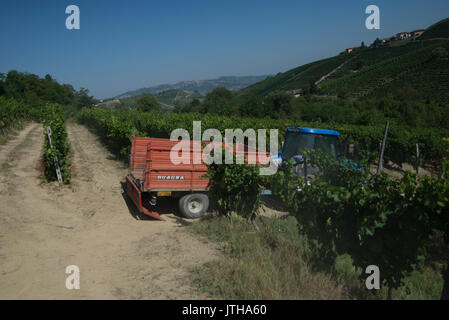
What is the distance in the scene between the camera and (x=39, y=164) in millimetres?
12156

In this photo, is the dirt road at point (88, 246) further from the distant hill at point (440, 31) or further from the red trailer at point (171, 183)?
the distant hill at point (440, 31)

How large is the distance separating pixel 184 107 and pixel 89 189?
2684 inches

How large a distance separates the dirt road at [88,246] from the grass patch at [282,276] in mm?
410

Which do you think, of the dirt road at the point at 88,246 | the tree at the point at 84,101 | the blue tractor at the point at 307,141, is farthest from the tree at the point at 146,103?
the blue tractor at the point at 307,141

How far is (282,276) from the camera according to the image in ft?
13.3

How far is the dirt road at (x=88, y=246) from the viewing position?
13.5 feet

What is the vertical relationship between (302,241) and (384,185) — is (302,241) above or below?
below

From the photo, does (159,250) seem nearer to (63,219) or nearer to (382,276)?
(63,219)

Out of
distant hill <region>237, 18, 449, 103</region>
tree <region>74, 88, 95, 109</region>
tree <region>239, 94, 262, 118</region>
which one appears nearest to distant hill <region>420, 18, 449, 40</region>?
distant hill <region>237, 18, 449, 103</region>

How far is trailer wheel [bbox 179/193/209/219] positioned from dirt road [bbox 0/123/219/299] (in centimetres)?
29

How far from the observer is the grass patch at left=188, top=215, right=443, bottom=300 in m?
3.71

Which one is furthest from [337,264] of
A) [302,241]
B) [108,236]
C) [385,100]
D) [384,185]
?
[385,100]

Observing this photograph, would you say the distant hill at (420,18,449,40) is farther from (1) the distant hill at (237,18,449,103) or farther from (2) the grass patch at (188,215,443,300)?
(2) the grass patch at (188,215,443,300)
